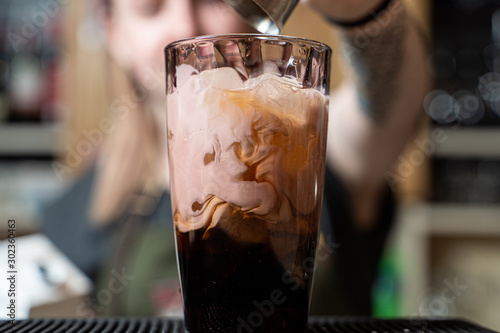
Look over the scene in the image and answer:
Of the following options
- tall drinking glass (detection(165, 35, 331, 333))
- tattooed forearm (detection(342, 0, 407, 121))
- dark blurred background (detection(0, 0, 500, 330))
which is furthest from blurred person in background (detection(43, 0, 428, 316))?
tall drinking glass (detection(165, 35, 331, 333))

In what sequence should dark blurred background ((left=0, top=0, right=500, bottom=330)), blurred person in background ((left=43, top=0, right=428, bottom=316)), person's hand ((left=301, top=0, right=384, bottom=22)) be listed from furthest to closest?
dark blurred background ((left=0, top=0, right=500, bottom=330))
blurred person in background ((left=43, top=0, right=428, bottom=316))
person's hand ((left=301, top=0, right=384, bottom=22))

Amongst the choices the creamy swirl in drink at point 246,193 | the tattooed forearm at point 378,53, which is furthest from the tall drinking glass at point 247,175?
the tattooed forearm at point 378,53

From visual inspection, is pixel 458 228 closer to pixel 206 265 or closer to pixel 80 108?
pixel 80 108

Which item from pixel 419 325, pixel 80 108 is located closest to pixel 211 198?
pixel 419 325

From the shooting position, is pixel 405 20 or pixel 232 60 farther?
pixel 405 20

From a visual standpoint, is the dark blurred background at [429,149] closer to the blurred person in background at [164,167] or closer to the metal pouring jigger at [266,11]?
the blurred person in background at [164,167]

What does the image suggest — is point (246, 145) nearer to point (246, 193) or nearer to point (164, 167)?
point (246, 193)

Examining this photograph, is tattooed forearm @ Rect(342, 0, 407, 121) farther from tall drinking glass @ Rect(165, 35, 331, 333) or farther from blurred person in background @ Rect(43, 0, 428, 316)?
tall drinking glass @ Rect(165, 35, 331, 333)
